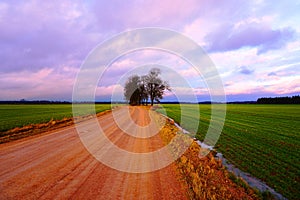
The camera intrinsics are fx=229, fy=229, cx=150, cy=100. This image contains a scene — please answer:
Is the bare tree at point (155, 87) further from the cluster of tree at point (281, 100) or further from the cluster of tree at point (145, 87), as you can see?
the cluster of tree at point (281, 100)

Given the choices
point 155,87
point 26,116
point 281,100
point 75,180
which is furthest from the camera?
point 281,100

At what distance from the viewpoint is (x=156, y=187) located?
20.3ft

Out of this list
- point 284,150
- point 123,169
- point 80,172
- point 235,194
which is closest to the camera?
point 235,194

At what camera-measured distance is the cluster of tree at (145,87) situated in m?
85.1

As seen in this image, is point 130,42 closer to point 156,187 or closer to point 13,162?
point 13,162

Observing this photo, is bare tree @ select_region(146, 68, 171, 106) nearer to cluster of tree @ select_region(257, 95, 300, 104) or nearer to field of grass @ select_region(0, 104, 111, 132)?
field of grass @ select_region(0, 104, 111, 132)

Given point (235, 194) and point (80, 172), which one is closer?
point (235, 194)

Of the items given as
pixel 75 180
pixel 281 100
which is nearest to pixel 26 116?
pixel 75 180

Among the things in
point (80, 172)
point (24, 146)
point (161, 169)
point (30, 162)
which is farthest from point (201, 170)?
point (24, 146)

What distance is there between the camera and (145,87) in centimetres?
9200

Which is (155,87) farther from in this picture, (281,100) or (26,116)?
(281,100)

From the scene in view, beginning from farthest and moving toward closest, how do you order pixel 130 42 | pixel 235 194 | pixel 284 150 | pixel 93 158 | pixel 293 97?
pixel 293 97, pixel 130 42, pixel 284 150, pixel 93 158, pixel 235 194

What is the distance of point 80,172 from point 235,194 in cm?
466

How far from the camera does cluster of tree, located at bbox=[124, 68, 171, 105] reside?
8512 centimetres
